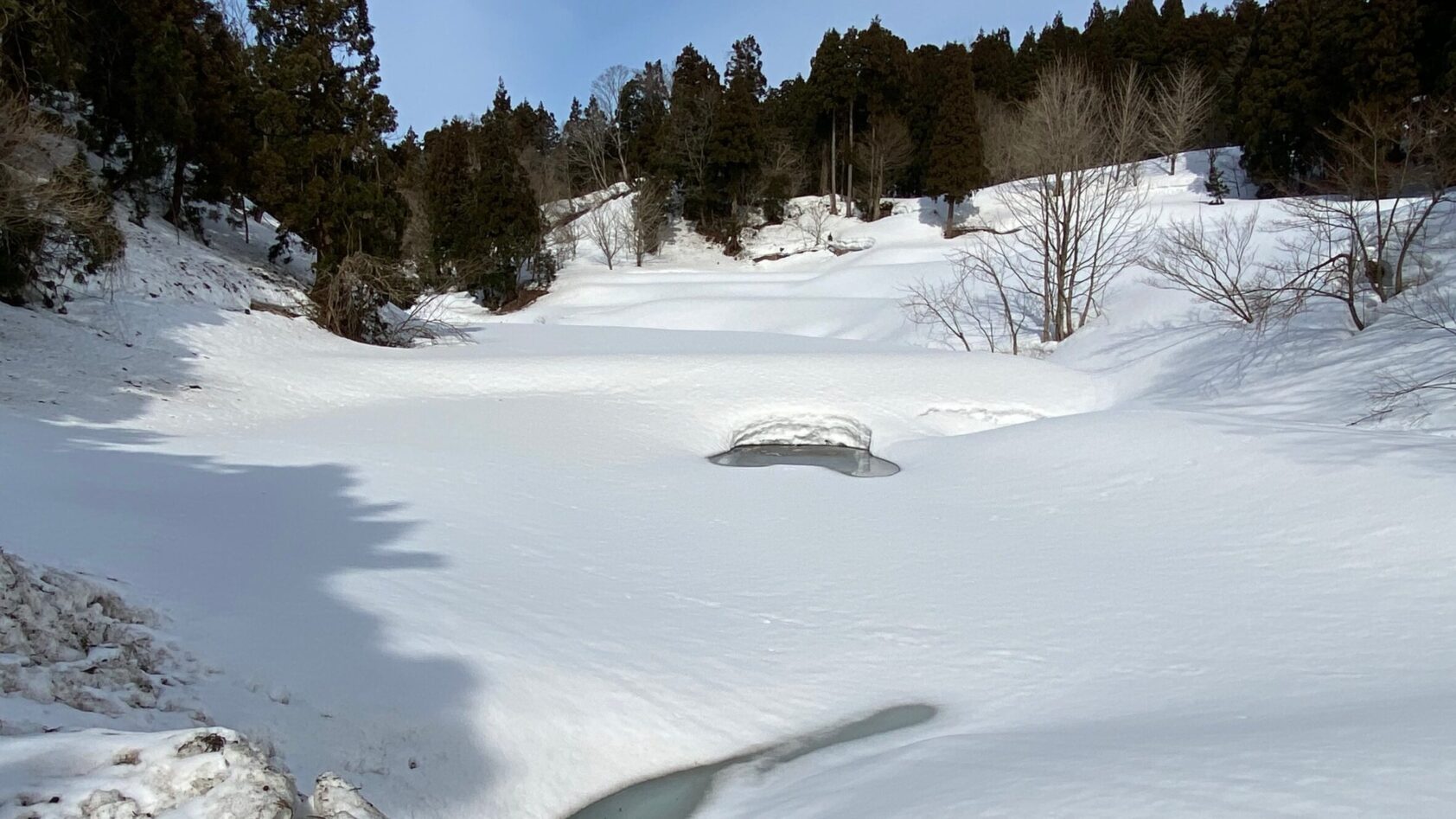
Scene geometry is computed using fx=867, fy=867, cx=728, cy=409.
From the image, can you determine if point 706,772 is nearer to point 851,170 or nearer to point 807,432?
point 807,432

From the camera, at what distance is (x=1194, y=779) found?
10.8 feet

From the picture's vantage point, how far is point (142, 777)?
256 centimetres

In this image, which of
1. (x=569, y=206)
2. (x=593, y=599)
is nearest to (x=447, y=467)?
(x=593, y=599)

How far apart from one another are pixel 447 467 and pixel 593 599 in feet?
13.9

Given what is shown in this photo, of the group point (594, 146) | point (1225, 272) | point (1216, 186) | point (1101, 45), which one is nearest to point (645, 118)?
point (594, 146)

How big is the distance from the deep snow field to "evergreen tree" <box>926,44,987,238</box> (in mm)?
24276

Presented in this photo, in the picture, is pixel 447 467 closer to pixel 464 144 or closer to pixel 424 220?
pixel 464 144

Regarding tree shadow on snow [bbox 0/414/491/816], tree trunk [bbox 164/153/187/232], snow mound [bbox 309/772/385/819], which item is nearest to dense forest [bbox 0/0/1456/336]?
tree trunk [bbox 164/153/187/232]

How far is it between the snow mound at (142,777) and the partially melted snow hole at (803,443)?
35.5 ft

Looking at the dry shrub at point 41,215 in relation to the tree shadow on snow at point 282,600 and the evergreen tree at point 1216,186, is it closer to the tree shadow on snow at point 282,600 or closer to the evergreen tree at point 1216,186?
the tree shadow on snow at point 282,600

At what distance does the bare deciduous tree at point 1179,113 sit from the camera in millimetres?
37469

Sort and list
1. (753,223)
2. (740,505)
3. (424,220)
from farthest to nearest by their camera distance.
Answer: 1. (753,223)
2. (424,220)
3. (740,505)

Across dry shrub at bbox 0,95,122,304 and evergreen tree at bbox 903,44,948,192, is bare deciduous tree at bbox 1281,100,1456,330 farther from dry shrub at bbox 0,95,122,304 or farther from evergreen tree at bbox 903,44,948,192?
evergreen tree at bbox 903,44,948,192

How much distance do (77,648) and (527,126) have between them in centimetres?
7113
